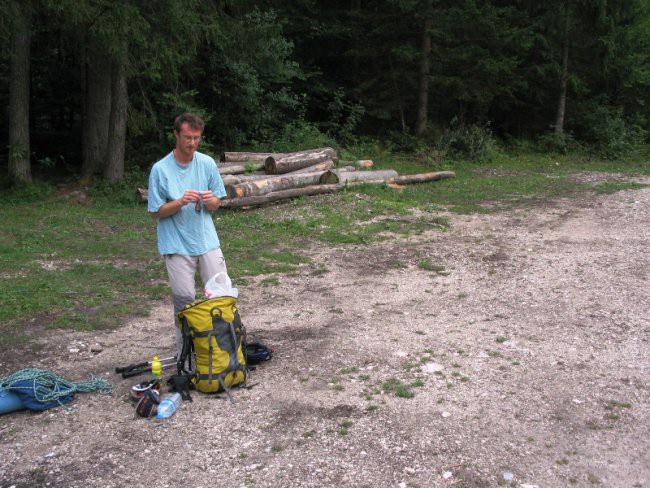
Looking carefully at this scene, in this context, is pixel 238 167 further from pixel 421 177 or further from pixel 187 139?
pixel 187 139

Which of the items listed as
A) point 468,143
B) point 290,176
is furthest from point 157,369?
point 468,143

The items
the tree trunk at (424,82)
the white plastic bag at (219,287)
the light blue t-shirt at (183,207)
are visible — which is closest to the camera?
the light blue t-shirt at (183,207)

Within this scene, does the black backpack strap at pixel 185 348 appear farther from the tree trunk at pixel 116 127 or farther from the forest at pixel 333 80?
the tree trunk at pixel 116 127

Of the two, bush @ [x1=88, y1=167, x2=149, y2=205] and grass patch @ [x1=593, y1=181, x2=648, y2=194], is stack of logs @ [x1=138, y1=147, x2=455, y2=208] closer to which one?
bush @ [x1=88, y1=167, x2=149, y2=205]

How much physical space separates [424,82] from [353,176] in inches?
309

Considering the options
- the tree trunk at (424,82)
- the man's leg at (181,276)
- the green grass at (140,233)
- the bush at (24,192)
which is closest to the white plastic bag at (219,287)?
the man's leg at (181,276)

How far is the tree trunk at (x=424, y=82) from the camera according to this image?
19969 millimetres

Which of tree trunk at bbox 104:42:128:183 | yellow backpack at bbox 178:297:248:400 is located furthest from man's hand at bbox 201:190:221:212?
tree trunk at bbox 104:42:128:183

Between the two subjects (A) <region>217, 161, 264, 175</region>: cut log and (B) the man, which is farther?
(A) <region>217, 161, 264, 175</region>: cut log

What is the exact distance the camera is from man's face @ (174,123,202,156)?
4781 millimetres

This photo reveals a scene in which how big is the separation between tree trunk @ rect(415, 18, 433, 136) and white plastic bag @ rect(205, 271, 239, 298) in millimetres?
16482

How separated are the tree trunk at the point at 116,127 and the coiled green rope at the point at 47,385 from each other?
10036 mm

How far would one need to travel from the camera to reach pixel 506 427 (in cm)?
429

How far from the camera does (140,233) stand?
10.4m
